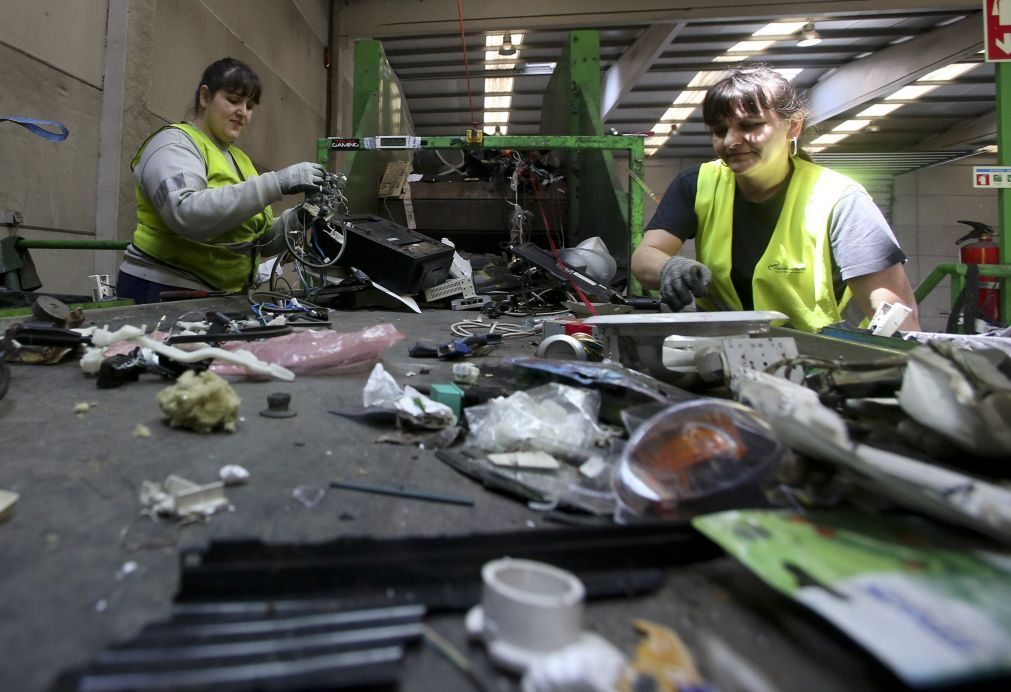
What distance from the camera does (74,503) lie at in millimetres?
551

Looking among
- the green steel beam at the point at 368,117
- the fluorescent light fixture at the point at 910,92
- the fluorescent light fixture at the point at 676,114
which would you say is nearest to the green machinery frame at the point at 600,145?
the green steel beam at the point at 368,117

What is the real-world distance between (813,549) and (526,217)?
3.01 meters

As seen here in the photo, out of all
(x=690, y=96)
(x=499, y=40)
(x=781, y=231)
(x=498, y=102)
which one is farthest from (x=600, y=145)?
(x=690, y=96)

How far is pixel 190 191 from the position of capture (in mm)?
1744

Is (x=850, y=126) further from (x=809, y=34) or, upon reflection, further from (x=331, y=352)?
(x=331, y=352)

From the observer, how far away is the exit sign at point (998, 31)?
7.88 ft

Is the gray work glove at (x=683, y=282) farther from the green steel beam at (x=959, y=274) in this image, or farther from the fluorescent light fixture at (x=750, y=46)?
the fluorescent light fixture at (x=750, y=46)

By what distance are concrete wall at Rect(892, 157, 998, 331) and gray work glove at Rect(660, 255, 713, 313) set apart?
31.8 feet

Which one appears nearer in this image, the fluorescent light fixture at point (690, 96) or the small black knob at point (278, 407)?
the small black knob at point (278, 407)

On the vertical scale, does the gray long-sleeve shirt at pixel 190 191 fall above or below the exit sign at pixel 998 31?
below

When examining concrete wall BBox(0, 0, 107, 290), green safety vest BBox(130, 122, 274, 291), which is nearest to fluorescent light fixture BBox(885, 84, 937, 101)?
green safety vest BBox(130, 122, 274, 291)

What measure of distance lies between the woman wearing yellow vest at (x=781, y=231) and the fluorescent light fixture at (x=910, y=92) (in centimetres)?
659

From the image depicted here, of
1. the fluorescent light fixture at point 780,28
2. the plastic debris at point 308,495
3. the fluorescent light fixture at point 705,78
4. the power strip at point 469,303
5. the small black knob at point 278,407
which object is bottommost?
the plastic debris at point 308,495

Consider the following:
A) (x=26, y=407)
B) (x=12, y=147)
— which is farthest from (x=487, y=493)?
(x=12, y=147)
